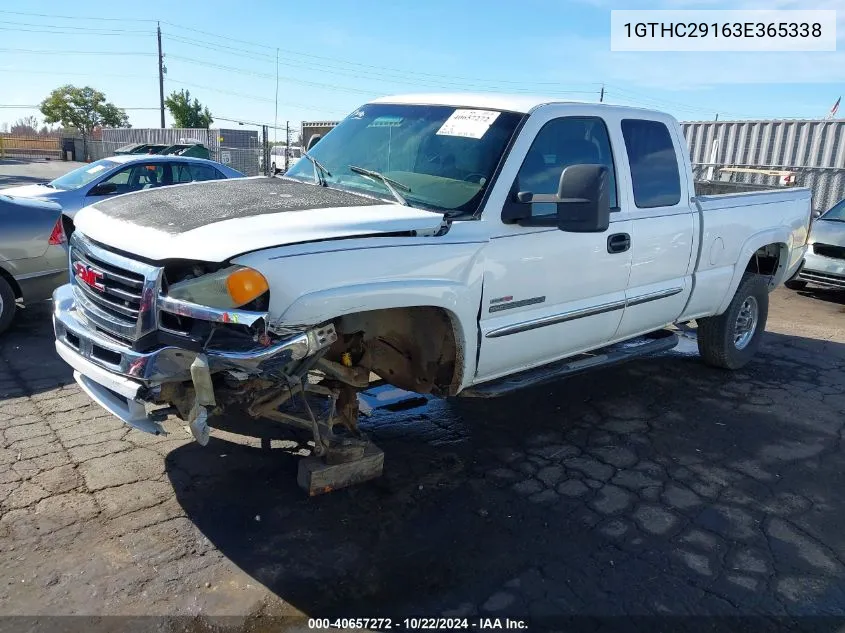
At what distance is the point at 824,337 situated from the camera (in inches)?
300

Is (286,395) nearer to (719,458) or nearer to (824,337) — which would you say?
(719,458)

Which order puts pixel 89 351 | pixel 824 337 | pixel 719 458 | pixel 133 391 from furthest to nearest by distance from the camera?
pixel 824 337 < pixel 719 458 < pixel 89 351 < pixel 133 391

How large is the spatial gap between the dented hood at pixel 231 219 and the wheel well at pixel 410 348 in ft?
1.65

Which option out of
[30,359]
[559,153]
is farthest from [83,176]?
[559,153]

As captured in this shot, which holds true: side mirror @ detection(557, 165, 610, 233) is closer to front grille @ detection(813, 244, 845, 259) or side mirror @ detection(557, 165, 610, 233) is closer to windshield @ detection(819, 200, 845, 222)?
front grille @ detection(813, 244, 845, 259)

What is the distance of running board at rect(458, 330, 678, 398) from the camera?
4.02 m

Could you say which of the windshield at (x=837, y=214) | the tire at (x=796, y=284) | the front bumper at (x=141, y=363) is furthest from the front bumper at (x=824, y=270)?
the front bumper at (x=141, y=363)

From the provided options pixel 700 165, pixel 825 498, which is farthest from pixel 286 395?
pixel 700 165

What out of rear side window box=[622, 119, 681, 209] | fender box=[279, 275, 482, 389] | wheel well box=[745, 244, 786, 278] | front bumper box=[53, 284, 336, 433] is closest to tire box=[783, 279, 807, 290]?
wheel well box=[745, 244, 786, 278]

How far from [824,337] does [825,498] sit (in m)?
4.31

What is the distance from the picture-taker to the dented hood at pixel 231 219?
2906mm

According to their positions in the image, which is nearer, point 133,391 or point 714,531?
point 133,391

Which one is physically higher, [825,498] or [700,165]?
[700,165]

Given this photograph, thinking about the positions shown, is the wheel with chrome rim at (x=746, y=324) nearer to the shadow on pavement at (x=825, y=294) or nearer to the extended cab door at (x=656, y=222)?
the extended cab door at (x=656, y=222)
